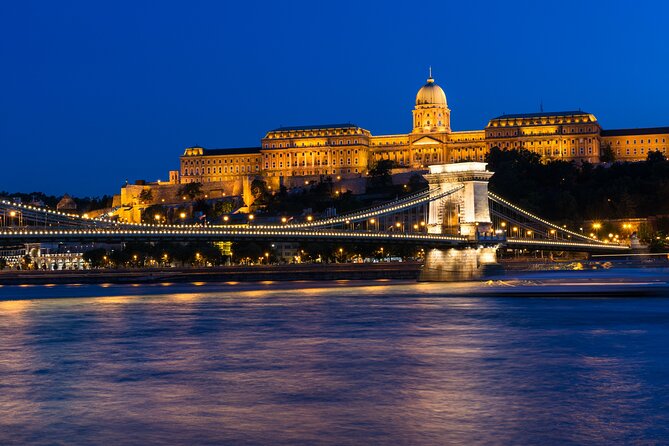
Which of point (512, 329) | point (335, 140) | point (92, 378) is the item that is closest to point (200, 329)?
point (512, 329)

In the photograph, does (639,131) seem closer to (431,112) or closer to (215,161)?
(431,112)

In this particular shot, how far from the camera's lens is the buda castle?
136125 millimetres

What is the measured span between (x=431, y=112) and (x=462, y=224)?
3602 inches

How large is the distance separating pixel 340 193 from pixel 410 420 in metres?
113

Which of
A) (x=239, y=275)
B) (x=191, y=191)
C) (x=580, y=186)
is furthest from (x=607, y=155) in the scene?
(x=239, y=275)

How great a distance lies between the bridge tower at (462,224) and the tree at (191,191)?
81.7m

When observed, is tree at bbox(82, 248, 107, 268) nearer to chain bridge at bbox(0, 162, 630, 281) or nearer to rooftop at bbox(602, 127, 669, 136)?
chain bridge at bbox(0, 162, 630, 281)

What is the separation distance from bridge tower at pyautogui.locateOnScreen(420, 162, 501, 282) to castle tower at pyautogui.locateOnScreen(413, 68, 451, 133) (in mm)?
87890

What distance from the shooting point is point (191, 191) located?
452 feet

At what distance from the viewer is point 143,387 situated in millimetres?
17266

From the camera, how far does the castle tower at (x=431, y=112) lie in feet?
480

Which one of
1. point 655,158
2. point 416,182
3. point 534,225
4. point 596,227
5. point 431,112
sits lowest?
point 596,227

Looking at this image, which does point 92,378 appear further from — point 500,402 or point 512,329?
point 512,329

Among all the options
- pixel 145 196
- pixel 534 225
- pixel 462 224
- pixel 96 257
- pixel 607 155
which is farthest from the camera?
pixel 145 196
